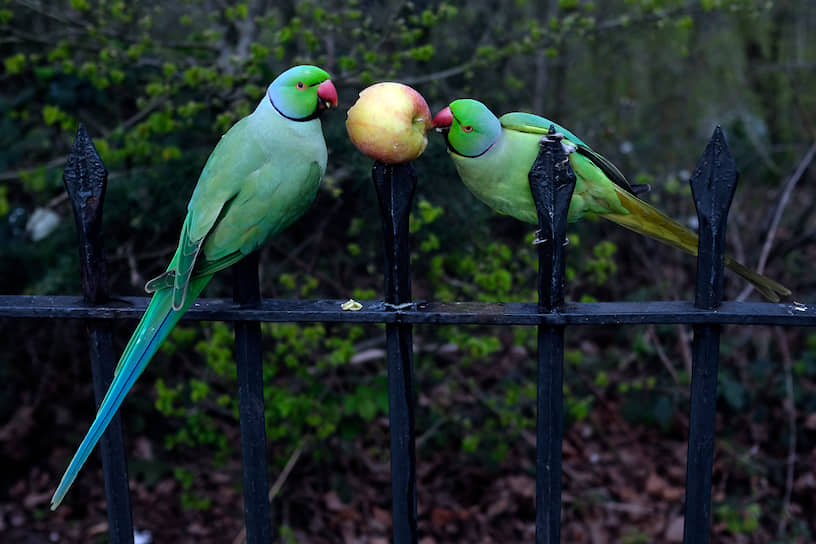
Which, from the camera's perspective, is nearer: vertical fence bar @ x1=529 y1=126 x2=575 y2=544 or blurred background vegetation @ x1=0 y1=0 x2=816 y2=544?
vertical fence bar @ x1=529 y1=126 x2=575 y2=544

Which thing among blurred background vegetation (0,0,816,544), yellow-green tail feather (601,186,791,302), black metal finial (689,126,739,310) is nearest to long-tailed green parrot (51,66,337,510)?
yellow-green tail feather (601,186,791,302)

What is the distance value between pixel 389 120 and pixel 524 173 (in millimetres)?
351

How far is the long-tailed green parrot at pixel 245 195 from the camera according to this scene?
1.50 metres

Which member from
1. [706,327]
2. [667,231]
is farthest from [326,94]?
[706,327]

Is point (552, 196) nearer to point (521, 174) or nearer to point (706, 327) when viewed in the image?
point (521, 174)

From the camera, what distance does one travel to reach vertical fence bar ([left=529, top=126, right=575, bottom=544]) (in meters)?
1.54

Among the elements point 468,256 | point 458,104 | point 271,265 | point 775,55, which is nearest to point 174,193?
point 271,265

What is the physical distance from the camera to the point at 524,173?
1561 mm

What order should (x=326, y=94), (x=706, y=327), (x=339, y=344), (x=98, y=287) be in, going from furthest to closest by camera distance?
(x=339, y=344) → (x=98, y=287) → (x=706, y=327) → (x=326, y=94)

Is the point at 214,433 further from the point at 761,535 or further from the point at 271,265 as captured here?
the point at 761,535

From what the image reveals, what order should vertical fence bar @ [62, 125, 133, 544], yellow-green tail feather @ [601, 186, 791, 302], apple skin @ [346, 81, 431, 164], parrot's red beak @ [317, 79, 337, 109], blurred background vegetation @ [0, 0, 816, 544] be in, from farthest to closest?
blurred background vegetation @ [0, 0, 816, 544], vertical fence bar @ [62, 125, 133, 544], yellow-green tail feather @ [601, 186, 791, 302], parrot's red beak @ [317, 79, 337, 109], apple skin @ [346, 81, 431, 164]

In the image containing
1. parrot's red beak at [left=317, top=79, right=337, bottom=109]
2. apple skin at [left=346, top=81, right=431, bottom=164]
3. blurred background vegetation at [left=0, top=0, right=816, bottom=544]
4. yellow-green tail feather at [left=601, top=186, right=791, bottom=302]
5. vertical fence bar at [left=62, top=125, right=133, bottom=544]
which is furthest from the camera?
blurred background vegetation at [left=0, top=0, right=816, bottom=544]

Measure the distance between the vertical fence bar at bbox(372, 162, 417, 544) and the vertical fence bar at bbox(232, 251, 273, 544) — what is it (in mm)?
318

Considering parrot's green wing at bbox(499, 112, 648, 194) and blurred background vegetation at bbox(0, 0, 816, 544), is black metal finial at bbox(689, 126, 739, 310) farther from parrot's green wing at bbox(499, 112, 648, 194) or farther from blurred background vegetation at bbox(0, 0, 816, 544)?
blurred background vegetation at bbox(0, 0, 816, 544)
